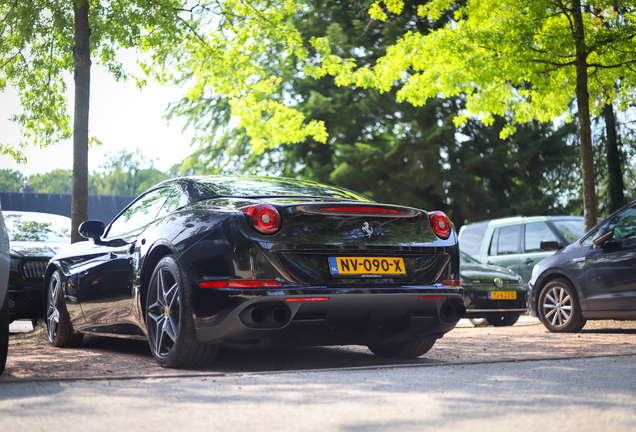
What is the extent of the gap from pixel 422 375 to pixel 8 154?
11973mm

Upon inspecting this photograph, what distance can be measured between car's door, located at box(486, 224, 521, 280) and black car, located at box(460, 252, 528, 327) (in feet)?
8.70

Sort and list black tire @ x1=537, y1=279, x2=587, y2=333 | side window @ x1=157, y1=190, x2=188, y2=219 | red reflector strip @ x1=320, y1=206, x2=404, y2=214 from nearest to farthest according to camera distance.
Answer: red reflector strip @ x1=320, y1=206, x2=404, y2=214, side window @ x1=157, y1=190, x2=188, y2=219, black tire @ x1=537, y1=279, x2=587, y2=333

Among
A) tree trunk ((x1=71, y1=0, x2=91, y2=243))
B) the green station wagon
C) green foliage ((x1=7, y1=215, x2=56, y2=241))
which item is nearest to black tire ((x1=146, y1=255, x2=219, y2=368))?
tree trunk ((x1=71, y1=0, x2=91, y2=243))

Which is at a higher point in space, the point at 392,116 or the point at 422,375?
the point at 392,116

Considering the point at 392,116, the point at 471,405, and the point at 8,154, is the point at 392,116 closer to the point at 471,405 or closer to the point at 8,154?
the point at 8,154

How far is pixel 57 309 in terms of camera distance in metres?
7.02

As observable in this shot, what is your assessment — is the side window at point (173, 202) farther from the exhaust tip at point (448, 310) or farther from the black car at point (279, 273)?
the exhaust tip at point (448, 310)

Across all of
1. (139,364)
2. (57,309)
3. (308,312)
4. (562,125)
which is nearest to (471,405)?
(308,312)

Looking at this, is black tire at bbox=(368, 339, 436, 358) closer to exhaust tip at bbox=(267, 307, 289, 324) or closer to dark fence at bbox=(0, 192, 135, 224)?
exhaust tip at bbox=(267, 307, 289, 324)

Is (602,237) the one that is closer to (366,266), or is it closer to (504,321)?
(504,321)

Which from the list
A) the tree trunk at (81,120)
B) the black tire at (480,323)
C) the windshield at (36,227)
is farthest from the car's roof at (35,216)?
the black tire at (480,323)

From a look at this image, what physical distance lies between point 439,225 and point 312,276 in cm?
122

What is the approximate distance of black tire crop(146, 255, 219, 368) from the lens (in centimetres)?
490

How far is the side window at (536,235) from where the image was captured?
13554 millimetres
